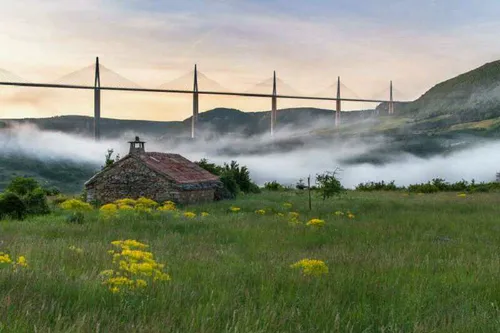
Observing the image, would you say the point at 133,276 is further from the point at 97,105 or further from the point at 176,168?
the point at 97,105

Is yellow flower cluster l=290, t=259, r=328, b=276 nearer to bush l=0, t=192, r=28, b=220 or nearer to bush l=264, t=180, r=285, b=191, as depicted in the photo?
bush l=0, t=192, r=28, b=220

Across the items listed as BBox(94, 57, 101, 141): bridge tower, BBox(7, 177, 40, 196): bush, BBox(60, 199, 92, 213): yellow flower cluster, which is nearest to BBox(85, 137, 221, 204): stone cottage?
BBox(7, 177, 40, 196): bush

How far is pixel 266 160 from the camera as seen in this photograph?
126 metres

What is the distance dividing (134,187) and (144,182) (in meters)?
0.82

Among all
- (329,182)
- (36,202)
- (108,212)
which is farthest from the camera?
(329,182)

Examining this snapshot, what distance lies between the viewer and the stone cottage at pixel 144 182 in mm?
34500

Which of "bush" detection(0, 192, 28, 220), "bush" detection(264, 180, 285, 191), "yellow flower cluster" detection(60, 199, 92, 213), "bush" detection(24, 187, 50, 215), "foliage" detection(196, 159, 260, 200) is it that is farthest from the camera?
"bush" detection(264, 180, 285, 191)

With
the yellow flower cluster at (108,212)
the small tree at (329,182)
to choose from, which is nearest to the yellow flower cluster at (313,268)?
the yellow flower cluster at (108,212)

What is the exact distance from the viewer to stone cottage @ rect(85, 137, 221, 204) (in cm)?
3450

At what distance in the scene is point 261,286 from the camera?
281 inches

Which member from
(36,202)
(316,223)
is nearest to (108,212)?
(36,202)

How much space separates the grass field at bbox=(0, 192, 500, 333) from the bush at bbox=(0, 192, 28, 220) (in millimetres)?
5258

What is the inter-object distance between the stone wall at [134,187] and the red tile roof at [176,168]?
416 mm

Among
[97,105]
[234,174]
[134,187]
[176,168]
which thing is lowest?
[134,187]
